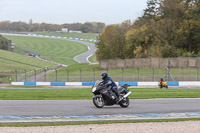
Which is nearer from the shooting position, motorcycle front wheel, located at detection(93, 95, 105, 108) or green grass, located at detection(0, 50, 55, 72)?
motorcycle front wheel, located at detection(93, 95, 105, 108)

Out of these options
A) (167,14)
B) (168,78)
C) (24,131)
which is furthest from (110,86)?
(167,14)

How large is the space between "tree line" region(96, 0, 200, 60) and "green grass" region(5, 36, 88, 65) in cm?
2903

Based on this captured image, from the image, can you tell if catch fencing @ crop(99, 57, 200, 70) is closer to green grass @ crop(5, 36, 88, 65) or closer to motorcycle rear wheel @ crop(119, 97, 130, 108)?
green grass @ crop(5, 36, 88, 65)

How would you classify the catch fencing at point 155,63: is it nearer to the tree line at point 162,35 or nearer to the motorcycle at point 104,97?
the tree line at point 162,35

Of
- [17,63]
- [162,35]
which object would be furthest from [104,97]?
[17,63]

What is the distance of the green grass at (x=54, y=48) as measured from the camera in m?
127

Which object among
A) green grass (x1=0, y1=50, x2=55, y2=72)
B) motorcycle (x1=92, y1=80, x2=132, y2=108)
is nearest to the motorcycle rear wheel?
motorcycle (x1=92, y1=80, x2=132, y2=108)

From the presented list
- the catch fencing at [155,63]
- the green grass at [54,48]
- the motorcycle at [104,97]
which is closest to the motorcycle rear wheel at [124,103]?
the motorcycle at [104,97]

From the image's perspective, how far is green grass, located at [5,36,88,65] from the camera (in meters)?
127

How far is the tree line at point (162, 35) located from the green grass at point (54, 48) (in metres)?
29.0

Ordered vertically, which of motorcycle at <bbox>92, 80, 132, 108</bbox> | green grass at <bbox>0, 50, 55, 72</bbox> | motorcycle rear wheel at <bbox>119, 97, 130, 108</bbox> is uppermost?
motorcycle at <bbox>92, 80, 132, 108</bbox>

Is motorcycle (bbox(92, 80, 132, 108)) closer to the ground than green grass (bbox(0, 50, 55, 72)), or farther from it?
farther from it

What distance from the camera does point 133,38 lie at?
3462 inches

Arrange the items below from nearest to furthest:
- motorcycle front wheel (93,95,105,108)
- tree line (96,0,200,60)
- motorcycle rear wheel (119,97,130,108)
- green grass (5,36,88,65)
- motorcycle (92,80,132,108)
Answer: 1. motorcycle (92,80,132,108)
2. motorcycle front wheel (93,95,105,108)
3. motorcycle rear wheel (119,97,130,108)
4. tree line (96,0,200,60)
5. green grass (5,36,88,65)
